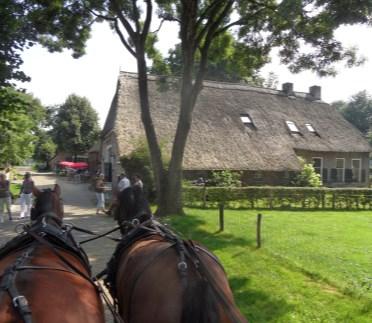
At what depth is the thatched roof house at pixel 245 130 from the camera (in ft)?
84.4

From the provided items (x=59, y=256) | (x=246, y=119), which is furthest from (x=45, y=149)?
(x=59, y=256)

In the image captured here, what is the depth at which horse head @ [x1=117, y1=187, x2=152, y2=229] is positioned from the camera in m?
4.81

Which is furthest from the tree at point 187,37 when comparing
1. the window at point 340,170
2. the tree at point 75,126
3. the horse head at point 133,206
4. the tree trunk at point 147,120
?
the tree at point 75,126

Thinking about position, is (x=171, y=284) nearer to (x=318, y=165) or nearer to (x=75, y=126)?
(x=318, y=165)

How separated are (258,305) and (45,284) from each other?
4430mm

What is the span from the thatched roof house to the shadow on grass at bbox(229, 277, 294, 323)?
1577 cm

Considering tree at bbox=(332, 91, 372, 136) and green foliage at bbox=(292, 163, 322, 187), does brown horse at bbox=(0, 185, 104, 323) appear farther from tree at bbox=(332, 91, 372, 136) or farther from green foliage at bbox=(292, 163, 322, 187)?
tree at bbox=(332, 91, 372, 136)

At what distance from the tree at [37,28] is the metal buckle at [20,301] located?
11.4 meters

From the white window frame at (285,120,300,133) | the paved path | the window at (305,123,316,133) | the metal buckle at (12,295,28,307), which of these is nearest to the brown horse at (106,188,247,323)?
the metal buckle at (12,295,28,307)

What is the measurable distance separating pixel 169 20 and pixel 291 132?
17712 mm

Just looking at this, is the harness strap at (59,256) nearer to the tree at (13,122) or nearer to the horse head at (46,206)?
the horse head at (46,206)

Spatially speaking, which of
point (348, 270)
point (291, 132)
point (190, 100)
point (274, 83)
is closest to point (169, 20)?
point (190, 100)

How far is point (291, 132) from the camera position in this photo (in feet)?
103

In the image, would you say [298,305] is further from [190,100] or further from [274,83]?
[274,83]
